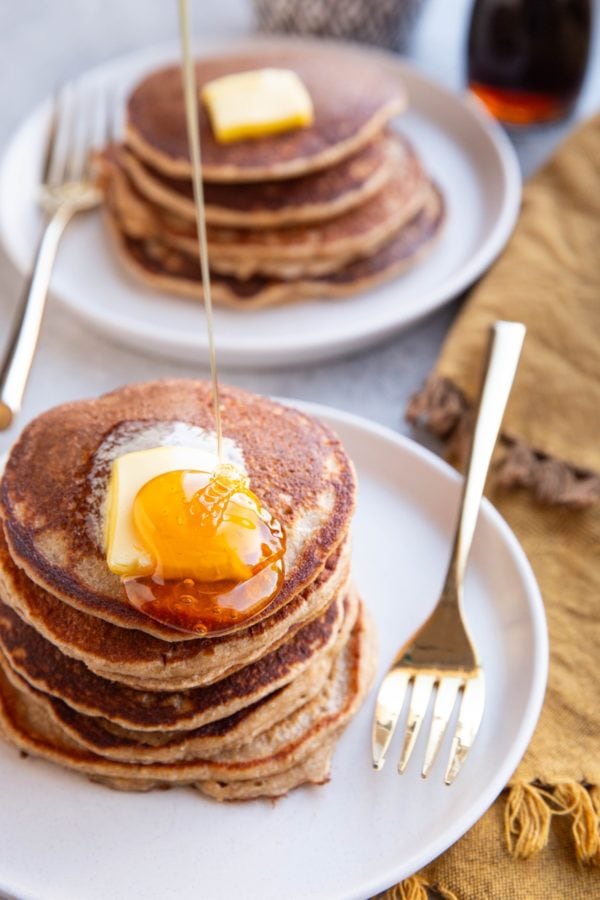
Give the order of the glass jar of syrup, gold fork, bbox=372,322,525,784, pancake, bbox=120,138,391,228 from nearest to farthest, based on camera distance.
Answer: gold fork, bbox=372,322,525,784
pancake, bbox=120,138,391,228
the glass jar of syrup

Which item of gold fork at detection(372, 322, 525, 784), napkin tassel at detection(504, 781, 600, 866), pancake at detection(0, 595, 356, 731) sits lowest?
napkin tassel at detection(504, 781, 600, 866)

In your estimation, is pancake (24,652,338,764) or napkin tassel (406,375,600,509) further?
napkin tassel (406,375,600,509)

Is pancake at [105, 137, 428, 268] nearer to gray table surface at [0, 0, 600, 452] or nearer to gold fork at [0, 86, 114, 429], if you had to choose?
gold fork at [0, 86, 114, 429]

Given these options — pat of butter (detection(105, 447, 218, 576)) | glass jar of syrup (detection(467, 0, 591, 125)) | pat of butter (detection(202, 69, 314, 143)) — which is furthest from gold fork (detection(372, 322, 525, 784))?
glass jar of syrup (detection(467, 0, 591, 125))

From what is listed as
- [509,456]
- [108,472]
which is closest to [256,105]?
[509,456]

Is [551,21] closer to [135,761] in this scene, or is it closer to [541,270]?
[541,270]

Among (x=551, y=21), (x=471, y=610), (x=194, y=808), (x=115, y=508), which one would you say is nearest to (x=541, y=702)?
(x=471, y=610)
